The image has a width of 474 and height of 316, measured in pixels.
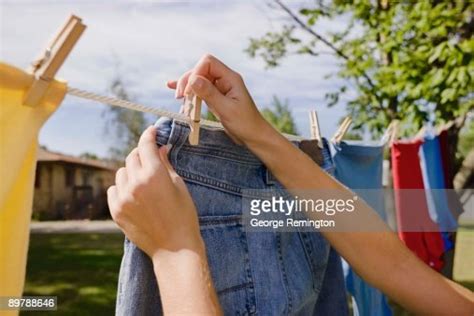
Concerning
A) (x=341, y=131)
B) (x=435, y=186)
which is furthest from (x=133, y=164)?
(x=435, y=186)

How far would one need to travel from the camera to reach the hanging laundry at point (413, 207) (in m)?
2.26

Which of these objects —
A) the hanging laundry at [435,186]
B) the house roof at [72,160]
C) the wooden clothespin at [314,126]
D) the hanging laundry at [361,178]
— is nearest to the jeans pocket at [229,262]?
the wooden clothespin at [314,126]

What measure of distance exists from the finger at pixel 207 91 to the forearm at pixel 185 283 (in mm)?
204

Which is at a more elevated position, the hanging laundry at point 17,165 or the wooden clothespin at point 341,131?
the wooden clothespin at point 341,131

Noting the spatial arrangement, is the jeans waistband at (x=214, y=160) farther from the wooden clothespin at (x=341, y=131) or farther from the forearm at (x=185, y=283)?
the wooden clothespin at (x=341, y=131)

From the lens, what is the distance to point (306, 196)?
0.83m

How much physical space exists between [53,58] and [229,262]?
39cm

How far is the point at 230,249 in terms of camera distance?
0.81m

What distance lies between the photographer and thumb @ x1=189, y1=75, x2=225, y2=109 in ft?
2.28

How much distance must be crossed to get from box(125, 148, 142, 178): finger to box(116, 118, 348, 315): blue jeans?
95mm

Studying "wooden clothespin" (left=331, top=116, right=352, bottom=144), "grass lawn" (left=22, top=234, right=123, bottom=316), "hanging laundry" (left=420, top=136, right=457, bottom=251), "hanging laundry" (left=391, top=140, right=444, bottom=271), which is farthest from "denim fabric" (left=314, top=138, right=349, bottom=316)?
"grass lawn" (left=22, top=234, right=123, bottom=316)

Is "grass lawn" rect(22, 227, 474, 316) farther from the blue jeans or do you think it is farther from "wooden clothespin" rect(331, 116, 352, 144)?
the blue jeans

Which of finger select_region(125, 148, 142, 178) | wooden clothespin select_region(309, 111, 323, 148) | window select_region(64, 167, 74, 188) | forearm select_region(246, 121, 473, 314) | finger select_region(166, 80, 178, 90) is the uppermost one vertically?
window select_region(64, 167, 74, 188)

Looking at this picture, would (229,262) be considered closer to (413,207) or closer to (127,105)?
(127,105)
